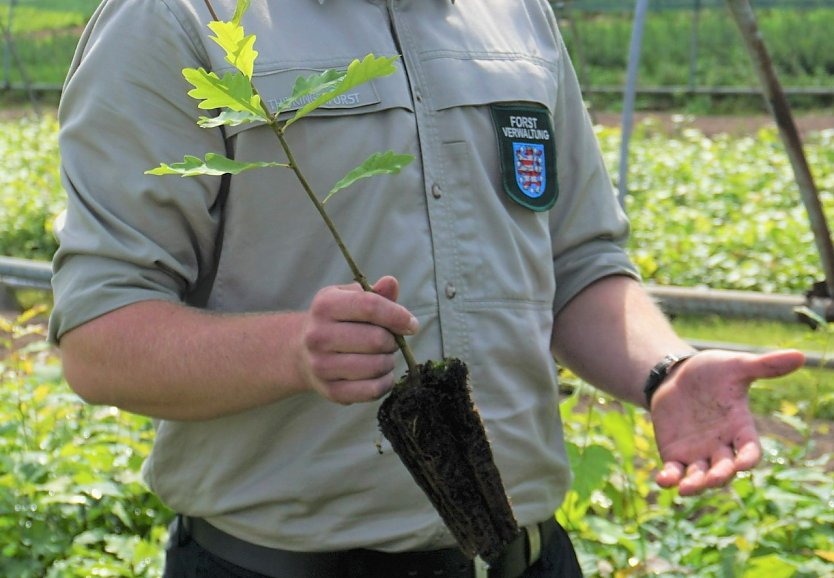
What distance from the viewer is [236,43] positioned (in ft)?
4.39

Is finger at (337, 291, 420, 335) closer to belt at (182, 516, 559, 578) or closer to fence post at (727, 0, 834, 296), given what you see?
belt at (182, 516, 559, 578)

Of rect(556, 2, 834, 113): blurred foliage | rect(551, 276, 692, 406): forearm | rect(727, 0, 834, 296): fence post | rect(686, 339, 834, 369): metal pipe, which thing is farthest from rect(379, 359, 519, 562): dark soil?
rect(556, 2, 834, 113): blurred foliage

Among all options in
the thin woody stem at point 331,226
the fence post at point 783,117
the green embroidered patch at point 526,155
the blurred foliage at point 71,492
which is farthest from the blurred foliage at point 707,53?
the thin woody stem at point 331,226

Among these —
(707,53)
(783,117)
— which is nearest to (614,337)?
(783,117)

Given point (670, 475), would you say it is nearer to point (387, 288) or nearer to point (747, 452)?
point (747, 452)

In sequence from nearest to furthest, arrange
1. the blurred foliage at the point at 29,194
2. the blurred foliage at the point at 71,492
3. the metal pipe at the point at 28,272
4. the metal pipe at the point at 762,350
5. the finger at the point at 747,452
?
1. the finger at the point at 747,452
2. the blurred foliage at the point at 71,492
3. the metal pipe at the point at 762,350
4. the metal pipe at the point at 28,272
5. the blurred foliage at the point at 29,194

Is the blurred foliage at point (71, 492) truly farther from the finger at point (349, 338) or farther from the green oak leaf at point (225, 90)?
the green oak leaf at point (225, 90)

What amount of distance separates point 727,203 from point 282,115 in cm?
577

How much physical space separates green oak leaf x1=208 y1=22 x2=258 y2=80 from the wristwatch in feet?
2.64

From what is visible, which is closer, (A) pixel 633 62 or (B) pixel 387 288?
(B) pixel 387 288

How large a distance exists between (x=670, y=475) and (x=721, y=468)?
0.23 feet

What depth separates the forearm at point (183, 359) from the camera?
1528mm

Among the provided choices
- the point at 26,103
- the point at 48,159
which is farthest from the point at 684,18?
the point at 48,159

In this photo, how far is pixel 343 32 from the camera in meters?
1.75
